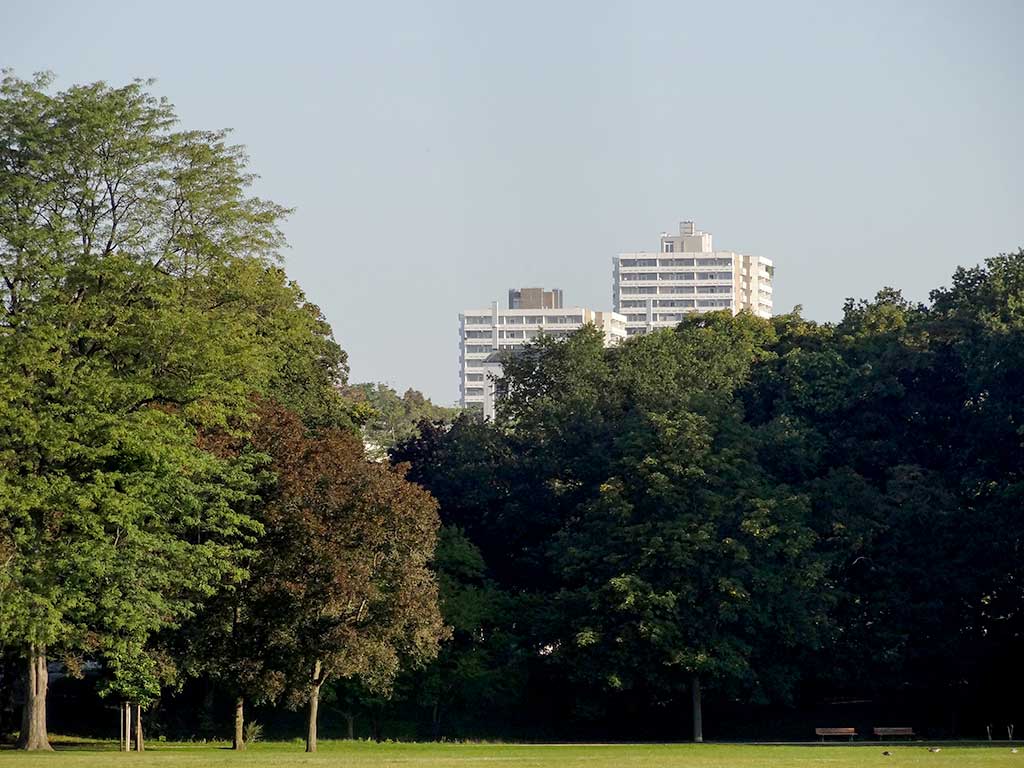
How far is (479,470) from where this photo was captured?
63.1m

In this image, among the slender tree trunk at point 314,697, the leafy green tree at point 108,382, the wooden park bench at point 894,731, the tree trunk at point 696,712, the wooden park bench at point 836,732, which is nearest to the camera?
the leafy green tree at point 108,382

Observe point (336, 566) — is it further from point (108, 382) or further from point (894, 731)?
point (894, 731)

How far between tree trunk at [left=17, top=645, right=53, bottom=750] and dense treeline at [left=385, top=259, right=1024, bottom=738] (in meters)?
16.9

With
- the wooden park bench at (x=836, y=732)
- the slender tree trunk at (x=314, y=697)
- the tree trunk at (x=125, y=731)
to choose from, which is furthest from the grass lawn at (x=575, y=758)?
the wooden park bench at (x=836, y=732)

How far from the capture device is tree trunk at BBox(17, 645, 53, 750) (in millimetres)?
41875

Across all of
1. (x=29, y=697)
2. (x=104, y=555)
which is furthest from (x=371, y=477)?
(x=29, y=697)

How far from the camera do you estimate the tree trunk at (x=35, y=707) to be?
41.9 metres

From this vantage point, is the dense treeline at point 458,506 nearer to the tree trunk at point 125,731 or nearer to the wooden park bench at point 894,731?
the tree trunk at point 125,731

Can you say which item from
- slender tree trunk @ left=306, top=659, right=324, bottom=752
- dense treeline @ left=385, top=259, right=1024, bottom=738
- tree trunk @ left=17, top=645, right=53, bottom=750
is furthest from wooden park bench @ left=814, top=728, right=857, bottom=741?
tree trunk @ left=17, top=645, right=53, bottom=750

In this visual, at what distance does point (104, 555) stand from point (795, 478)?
26832 millimetres

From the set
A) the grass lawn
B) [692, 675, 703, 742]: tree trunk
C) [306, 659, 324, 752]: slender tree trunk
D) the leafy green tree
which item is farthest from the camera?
[692, 675, 703, 742]: tree trunk

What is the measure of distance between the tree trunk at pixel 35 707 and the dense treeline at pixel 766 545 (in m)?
16.9

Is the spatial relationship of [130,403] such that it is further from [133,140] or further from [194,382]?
[133,140]

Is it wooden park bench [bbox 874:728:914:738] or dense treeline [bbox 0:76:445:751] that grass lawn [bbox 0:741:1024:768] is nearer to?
dense treeline [bbox 0:76:445:751]
